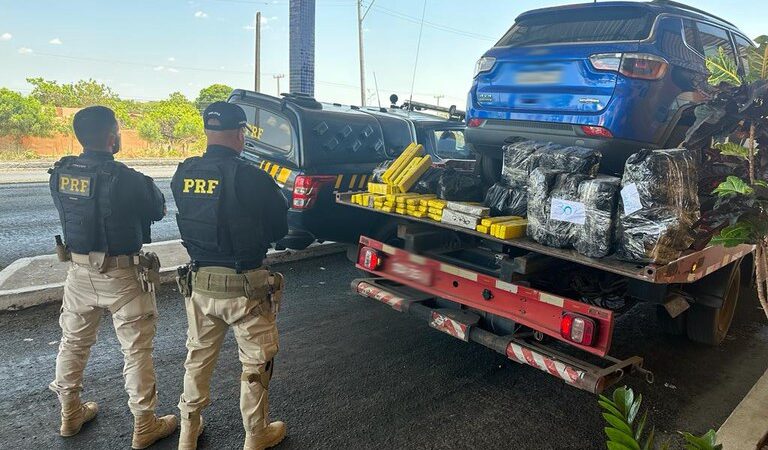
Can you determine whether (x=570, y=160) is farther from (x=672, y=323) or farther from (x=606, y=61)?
(x=672, y=323)

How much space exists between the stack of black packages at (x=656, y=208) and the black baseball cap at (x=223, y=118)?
2.13 metres

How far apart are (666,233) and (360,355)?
7.55 ft

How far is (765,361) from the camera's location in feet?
14.0

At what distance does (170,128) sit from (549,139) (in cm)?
2659

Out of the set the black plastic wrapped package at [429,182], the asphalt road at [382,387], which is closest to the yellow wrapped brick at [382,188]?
the black plastic wrapped package at [429,182]

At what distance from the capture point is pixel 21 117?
72.1ft

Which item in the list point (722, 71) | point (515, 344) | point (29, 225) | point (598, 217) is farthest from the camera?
point (29, 225)

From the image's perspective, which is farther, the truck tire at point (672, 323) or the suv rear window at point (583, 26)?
the truck tire at point (672, 323)

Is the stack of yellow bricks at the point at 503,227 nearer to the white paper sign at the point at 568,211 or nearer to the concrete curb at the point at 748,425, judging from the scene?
the white paper sign at the point at 568,211

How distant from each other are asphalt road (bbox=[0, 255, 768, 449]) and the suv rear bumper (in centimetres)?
164

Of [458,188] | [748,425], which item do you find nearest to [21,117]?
[458,188]

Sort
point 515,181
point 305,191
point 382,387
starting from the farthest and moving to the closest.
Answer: point 305,191, point 515,181, point 382,387

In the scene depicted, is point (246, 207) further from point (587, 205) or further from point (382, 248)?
point (587, 205)

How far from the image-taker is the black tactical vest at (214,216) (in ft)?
8.57
